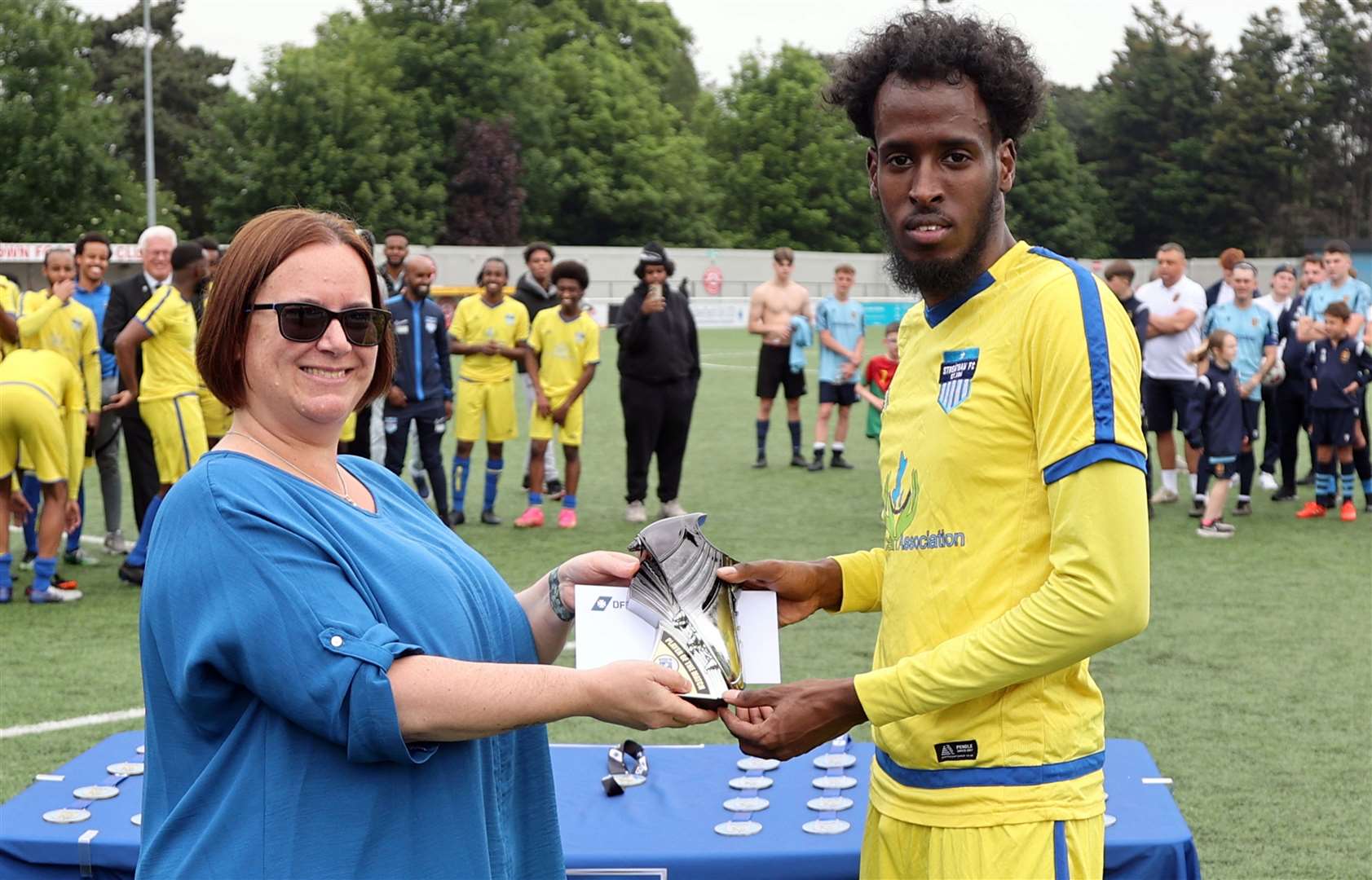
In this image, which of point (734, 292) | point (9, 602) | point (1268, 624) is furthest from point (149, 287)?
point (734, 292)

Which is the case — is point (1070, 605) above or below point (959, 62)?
below

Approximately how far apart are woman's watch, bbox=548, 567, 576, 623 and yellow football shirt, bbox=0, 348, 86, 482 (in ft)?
23.7

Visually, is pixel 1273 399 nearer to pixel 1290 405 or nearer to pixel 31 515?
pixel 1290 405

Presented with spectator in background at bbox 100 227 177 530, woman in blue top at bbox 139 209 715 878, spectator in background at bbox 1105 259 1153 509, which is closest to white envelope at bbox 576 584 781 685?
woman in blue top at bbox 139 209 715 878

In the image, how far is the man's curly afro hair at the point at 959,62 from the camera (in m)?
2.47

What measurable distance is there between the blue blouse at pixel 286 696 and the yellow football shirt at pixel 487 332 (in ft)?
32.4

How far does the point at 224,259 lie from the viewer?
7.74ft

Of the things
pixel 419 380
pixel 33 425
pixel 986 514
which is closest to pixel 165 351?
pixel 33 425

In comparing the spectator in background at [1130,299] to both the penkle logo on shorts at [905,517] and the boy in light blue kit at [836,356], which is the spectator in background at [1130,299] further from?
the penkle logo on shorts at [905,517]

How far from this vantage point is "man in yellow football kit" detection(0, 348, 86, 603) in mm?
8875

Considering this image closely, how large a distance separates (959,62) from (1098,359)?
0.58 meters

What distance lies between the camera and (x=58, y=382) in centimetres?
909

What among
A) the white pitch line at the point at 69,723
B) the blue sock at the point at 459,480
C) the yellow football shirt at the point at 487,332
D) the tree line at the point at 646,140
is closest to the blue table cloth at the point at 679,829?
the white pitch line at the point at 69,723

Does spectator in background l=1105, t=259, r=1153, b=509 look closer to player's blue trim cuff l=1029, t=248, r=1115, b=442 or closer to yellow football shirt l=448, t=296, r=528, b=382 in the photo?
yellow football shirt l=448, t=296, r=528, b=382
